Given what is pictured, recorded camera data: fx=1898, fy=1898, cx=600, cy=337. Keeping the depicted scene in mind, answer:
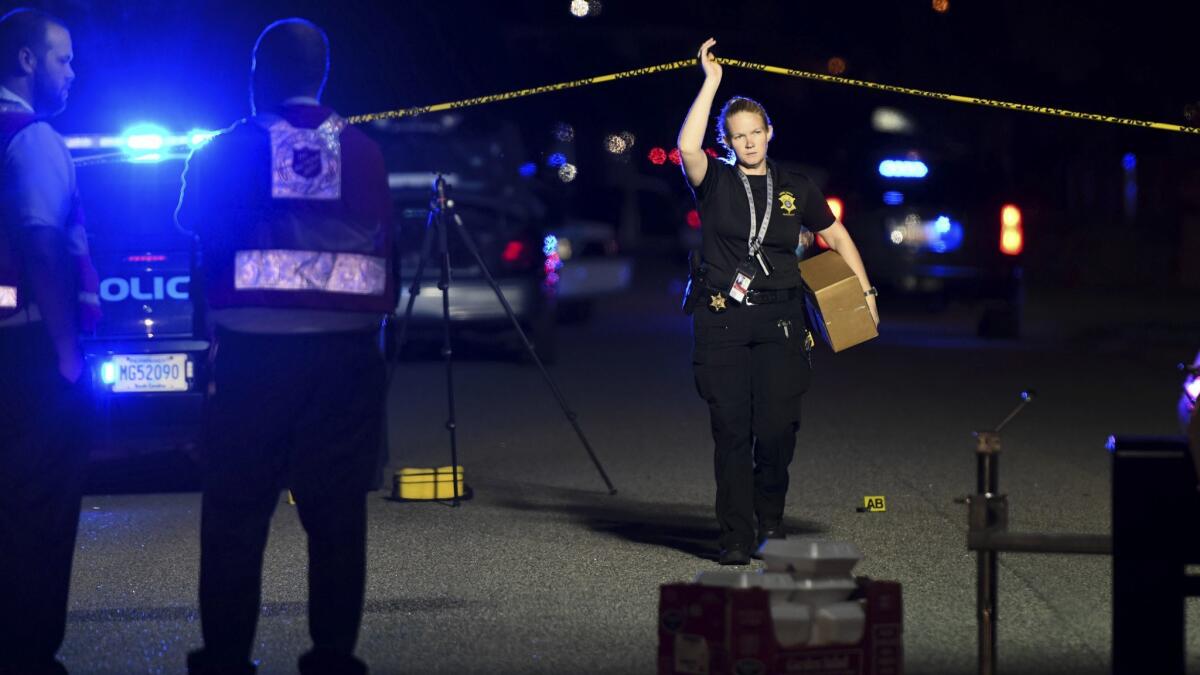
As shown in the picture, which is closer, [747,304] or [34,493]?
[34,493]

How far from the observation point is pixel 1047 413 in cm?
1324

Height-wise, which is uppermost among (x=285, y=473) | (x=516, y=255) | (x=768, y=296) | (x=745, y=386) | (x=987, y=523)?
(x=516, y=255)

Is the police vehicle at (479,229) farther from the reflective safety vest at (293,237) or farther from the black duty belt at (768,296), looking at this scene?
the reflective safety vest at (293,237)

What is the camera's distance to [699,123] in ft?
24.3

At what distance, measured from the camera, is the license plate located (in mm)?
9359

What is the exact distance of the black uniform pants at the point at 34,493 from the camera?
5414 mm

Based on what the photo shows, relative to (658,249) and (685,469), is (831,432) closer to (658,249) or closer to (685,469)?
(685,469)

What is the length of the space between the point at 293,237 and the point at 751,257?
2.90 meters

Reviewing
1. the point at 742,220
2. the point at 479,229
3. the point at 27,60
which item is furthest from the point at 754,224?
the point at 479,229

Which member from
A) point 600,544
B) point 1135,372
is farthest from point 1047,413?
point 600,544

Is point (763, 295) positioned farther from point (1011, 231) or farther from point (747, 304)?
point (1011, 231)

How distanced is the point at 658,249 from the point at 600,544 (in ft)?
96.2

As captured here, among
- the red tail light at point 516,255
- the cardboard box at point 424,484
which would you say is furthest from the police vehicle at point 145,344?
→ the red tail light at point 516,255

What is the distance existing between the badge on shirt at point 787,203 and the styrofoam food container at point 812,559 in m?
2.72
